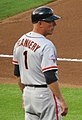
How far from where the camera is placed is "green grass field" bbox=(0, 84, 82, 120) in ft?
34.2

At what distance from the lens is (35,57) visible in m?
5.58

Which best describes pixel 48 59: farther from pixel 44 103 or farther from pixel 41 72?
pixel 44 103

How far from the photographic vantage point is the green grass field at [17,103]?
34.2 feet

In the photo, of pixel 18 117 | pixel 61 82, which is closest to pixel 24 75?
pixel 18 117

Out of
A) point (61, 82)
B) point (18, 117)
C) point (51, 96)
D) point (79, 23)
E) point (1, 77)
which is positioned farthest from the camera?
point (79, 23)

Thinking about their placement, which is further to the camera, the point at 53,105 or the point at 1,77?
the point at 1,77

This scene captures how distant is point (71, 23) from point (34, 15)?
1866 centimetres

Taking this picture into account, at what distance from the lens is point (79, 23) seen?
2408 centimetres

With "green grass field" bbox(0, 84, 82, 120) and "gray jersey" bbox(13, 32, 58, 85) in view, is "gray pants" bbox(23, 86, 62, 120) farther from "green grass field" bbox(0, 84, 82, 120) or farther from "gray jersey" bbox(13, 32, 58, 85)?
"green grass field" bbox(0, 84, 82, 120)

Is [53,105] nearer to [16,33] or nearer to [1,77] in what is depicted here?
[1,77]

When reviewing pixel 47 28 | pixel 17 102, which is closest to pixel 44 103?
pixel 47 28

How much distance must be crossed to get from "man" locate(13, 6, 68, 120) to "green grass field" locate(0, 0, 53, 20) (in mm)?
21894

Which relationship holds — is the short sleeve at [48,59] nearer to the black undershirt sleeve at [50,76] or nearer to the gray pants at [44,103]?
the black undershirt sleeve at [50,76]

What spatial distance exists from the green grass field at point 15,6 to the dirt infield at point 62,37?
3.83 feet
